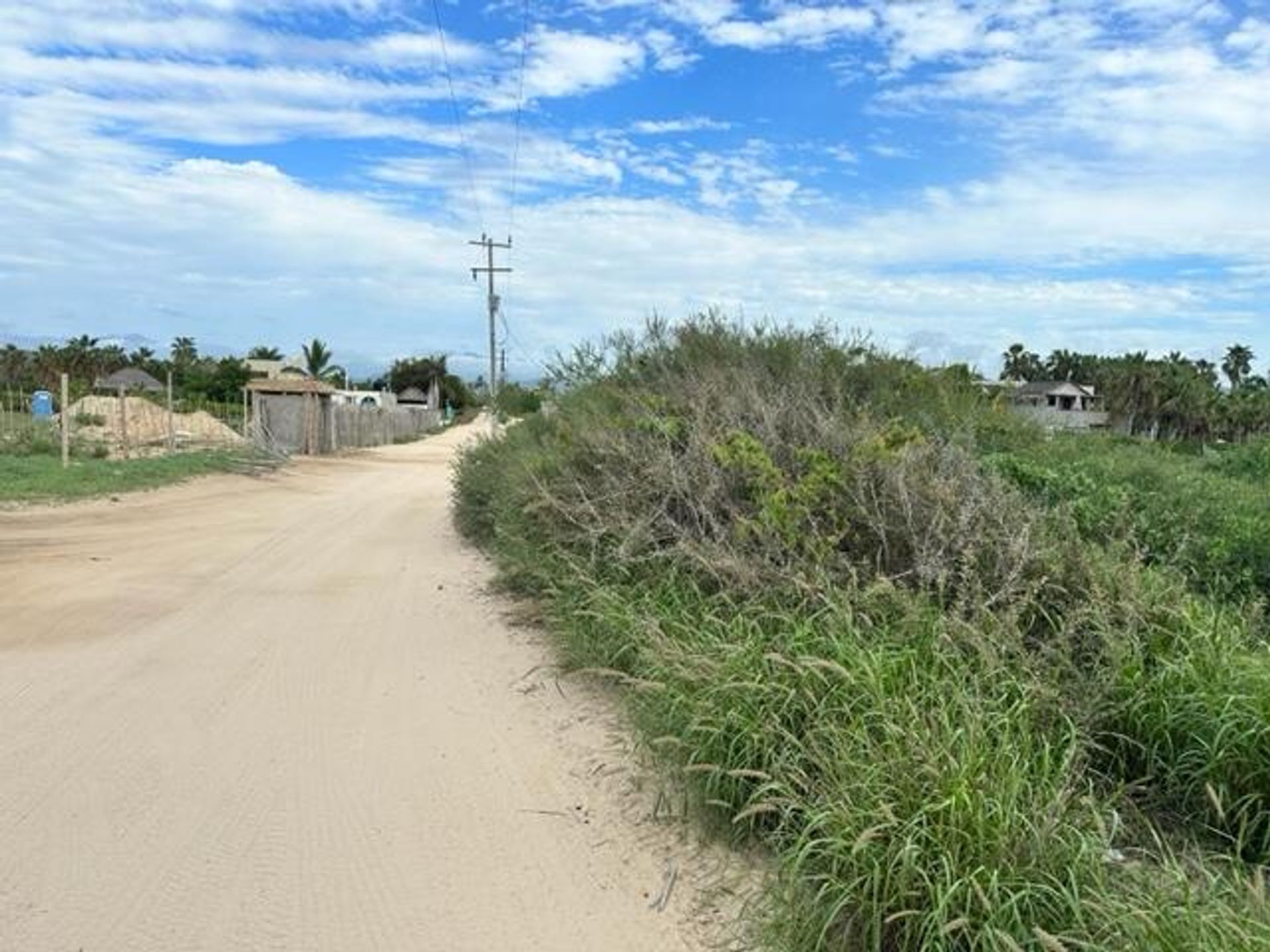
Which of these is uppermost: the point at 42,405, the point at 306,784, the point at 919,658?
the point at 42,405

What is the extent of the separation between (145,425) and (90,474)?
17457mm

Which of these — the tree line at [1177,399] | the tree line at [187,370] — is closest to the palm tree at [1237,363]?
the tree line at [1177,399]

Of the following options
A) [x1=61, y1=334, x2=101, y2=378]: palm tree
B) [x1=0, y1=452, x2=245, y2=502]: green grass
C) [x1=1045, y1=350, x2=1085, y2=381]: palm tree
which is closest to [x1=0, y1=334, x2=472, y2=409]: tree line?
[x1=61, y1=334, x2=101, y2=378]: palm tree

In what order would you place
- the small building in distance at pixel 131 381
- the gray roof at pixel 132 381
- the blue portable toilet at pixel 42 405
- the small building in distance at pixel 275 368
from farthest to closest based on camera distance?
the small building in distance at pixel 275 368 → the gray roof at pixel 132 381 → the small building in distance at pixel 131 381 → the blue portable toilet at pixel 42 405

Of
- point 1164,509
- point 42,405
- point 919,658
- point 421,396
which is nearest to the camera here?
point 919,658

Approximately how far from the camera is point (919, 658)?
15.5 ft

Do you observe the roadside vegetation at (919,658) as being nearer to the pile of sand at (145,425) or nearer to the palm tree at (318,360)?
the pile of sand at (145,425)

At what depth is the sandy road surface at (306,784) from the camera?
3.88m

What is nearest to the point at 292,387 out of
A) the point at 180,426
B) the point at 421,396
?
the point at 180,426

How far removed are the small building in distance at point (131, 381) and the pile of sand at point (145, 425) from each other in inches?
658

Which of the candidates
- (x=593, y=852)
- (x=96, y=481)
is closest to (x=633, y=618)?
(x=593, y=852)

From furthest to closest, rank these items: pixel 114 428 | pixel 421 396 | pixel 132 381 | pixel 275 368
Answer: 1. pixel 421 396
2. pixel 275 368
3. pixel 132 381
4. pixel 114 428

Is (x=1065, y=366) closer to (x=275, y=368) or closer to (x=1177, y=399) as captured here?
(x=1177, y=399)

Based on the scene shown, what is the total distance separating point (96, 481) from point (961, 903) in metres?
19.3
